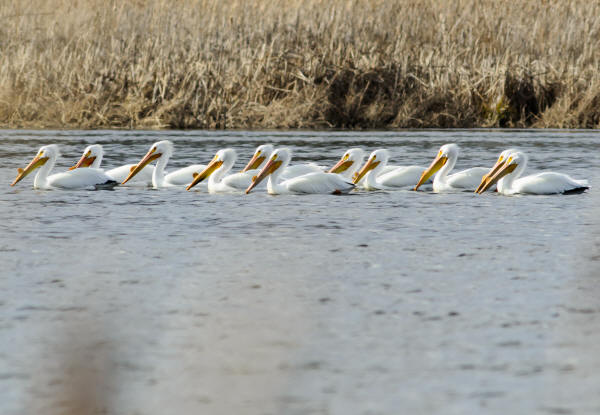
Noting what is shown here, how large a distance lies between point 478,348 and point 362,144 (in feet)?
42.0

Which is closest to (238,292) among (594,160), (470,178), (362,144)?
(470,178)

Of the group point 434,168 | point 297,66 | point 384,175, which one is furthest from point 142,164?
point 297,66

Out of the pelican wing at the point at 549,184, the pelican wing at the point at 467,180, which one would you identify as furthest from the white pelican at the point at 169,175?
the pelican wing at the point at 549,184

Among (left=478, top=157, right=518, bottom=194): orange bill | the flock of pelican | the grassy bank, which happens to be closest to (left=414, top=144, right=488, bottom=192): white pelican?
the flock of pelican

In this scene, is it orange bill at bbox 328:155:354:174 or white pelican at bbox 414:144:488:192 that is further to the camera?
orange bill at bbox 328:155:354:174

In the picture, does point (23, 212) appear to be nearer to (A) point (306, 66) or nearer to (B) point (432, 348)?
(B) point (432, 348)

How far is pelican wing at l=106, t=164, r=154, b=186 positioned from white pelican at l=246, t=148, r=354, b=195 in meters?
1.43

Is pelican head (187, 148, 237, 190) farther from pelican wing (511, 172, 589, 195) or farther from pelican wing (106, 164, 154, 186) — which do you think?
pelican wing (511, 172, 589, 195)

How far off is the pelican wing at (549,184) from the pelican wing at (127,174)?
4.05 m

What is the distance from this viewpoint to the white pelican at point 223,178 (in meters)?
11.8

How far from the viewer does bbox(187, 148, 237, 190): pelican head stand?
12.0m

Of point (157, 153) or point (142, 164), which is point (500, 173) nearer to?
point (157, 153)

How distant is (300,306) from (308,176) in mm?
5773

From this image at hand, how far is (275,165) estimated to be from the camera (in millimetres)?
11820
